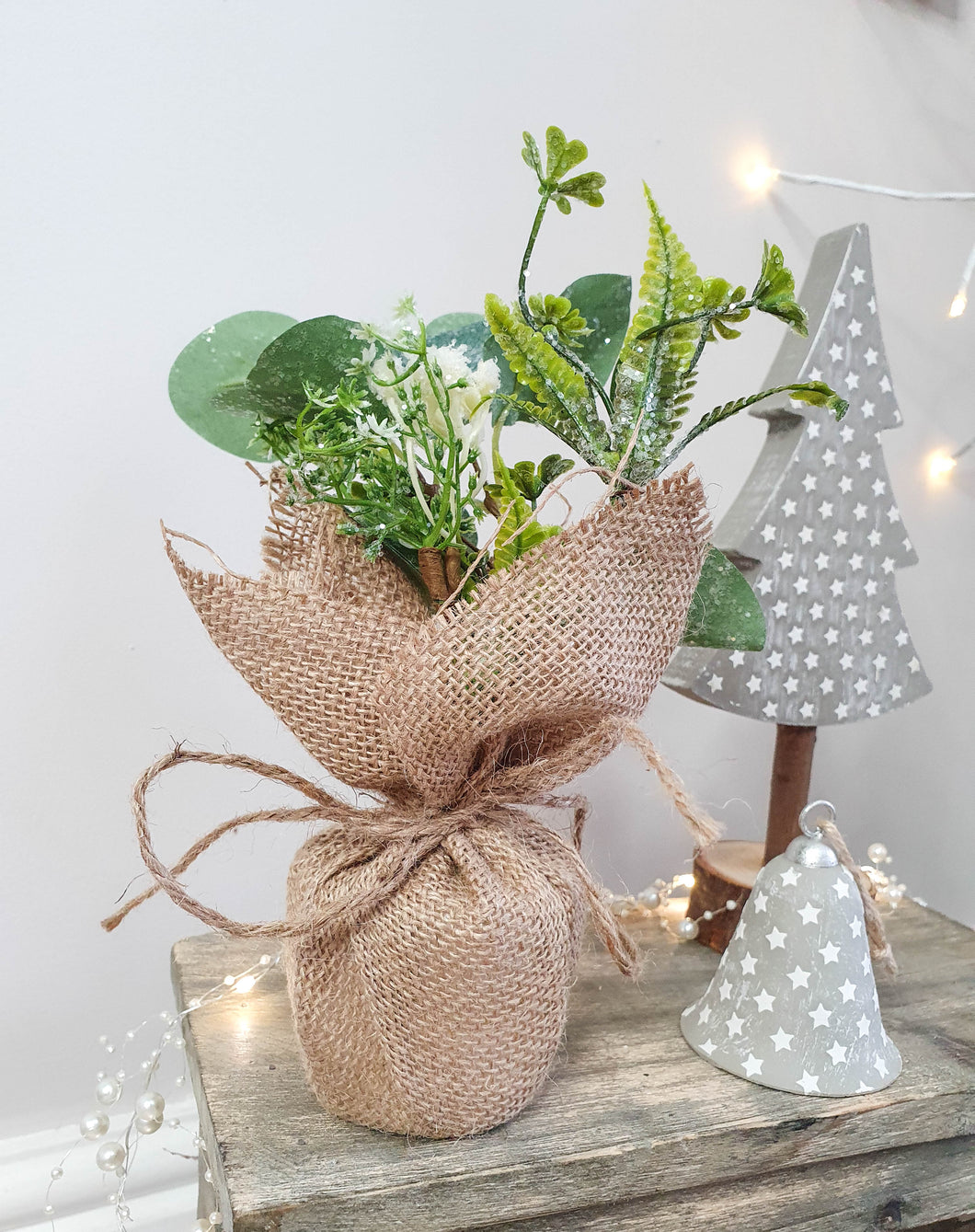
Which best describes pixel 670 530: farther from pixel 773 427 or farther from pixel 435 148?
pixel 435 148

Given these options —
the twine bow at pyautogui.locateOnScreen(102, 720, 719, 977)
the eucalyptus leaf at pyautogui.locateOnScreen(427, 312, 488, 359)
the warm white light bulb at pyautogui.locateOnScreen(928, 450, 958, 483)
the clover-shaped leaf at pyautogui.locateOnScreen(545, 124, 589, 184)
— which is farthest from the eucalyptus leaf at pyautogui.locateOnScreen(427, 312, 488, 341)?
the warm white light bulb at pyautogui.locateOnScreen(928, 450, 958, 483)

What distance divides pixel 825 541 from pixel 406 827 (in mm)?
410

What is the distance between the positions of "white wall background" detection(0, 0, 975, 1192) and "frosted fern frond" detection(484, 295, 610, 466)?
1.13 feet

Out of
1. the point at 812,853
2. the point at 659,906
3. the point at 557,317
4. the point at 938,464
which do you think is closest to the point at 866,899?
the point at 812,853

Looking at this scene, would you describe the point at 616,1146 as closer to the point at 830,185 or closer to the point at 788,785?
the point at 788,785

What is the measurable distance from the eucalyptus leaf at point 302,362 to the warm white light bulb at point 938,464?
31.5 inches

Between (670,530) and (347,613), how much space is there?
17cm

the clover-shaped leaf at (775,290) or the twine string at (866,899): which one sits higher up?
the clover-shaped leaf at (775,290)

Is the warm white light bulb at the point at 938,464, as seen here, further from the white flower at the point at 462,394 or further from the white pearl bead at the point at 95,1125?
the white pearl bead at the point at 95,1125

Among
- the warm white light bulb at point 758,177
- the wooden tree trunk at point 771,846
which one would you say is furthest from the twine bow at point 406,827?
the warm white light bulb at point 758,177

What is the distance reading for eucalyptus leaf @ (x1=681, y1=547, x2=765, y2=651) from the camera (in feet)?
1.88

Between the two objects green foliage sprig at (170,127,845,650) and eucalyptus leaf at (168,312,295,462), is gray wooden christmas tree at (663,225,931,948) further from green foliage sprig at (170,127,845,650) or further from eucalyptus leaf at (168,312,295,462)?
eucalyptus leaf at (168,312,295,462)

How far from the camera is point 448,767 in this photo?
493 millimetres

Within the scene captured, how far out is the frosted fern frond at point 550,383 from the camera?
497 millimetres
